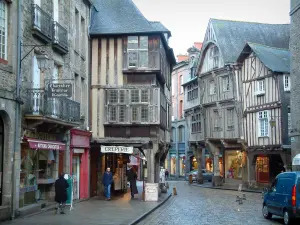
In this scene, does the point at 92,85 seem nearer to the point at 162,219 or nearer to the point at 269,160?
the point at 162,219

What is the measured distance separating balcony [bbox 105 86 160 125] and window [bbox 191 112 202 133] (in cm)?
1979

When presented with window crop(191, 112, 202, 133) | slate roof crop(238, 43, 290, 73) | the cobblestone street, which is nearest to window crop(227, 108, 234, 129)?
slate roof crop(238, 43, 290, 73)

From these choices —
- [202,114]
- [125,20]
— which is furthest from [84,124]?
[202,114]

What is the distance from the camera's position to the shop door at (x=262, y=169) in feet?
122

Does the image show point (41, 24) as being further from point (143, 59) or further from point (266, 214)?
point (266, 214)

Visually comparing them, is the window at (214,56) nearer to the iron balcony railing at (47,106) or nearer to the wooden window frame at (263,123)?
Result: the wooden window frame at (263,123)

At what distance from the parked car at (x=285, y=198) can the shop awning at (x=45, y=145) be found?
305 inches

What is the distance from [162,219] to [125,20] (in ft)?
40.7

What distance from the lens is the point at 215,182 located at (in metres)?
42.5

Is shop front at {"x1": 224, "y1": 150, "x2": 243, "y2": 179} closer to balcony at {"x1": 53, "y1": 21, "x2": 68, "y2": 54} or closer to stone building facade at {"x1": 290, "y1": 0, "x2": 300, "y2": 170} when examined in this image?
stone building facade at {"x1": 290, "y1": 0, "x2": 300, "y2": 170}

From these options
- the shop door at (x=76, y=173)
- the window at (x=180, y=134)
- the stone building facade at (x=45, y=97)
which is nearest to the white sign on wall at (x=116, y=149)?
the shop door at (x=76, y=173)

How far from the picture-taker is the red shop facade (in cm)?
2236

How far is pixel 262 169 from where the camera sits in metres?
37.8

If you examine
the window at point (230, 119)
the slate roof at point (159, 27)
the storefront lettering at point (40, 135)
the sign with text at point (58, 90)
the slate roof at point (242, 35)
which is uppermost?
the slate roof at point (242, 35)
